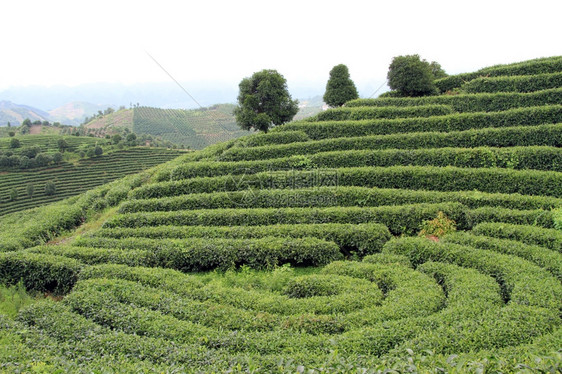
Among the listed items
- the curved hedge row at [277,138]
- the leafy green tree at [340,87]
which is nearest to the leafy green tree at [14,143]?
the curved hedge row at [277,138]

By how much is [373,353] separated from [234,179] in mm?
14078

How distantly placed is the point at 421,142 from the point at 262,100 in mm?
14482

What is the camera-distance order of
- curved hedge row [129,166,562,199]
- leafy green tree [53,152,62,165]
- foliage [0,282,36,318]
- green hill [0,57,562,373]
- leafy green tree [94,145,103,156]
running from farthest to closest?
Answer: leafy green tree [94,145,103,156] → leafy green tree [53,152,62,165] → curved hedge row [129,166,562,199] → foliage [0,282,36,318] → green hill [0,57,562,373]

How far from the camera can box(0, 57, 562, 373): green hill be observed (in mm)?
7664

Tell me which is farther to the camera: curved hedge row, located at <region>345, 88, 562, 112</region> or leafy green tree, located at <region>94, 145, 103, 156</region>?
leafy green tree, located at <region>94, 145, 103, 156</region>

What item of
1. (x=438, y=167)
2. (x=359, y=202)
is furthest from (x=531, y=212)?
(x=359, y=202)

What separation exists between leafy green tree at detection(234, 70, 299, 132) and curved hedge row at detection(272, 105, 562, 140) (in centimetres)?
535

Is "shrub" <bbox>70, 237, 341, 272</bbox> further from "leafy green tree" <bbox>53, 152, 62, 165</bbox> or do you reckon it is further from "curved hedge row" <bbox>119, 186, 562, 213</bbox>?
"leafy green tree" <bbox>53, 152, 62, 165</bbox>

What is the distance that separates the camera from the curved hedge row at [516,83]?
24.7 m

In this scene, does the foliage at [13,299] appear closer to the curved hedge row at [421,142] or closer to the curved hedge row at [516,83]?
the curved hedge row at [421,142]

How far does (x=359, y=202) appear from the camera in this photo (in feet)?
57.1

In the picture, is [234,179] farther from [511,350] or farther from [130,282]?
[511,350]

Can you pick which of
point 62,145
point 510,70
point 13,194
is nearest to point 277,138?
point 510,70

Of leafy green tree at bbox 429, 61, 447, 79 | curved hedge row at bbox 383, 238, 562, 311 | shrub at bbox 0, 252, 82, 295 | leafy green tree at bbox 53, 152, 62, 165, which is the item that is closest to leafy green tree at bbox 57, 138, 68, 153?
leafy green tree at bbox 53, 152, 62, 165
